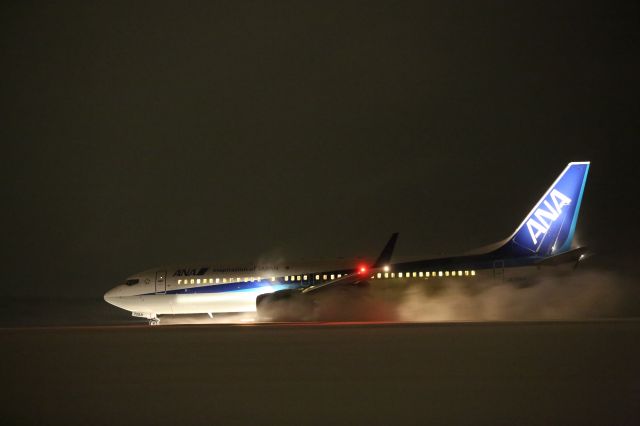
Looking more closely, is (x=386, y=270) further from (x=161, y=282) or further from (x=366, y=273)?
(x=161, y=282)

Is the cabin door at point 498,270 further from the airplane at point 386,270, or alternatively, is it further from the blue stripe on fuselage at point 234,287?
the blue stripe on fuselage at point 234,287

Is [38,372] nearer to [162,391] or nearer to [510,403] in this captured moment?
[162,391]

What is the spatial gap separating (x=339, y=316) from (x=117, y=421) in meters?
20.2

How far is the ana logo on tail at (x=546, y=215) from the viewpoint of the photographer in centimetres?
2664

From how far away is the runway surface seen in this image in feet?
22.9

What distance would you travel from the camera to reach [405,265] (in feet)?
89.6

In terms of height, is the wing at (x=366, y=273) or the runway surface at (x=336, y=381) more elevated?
the wing at (x=366, y=273)

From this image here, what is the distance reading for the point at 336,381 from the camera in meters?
8.45

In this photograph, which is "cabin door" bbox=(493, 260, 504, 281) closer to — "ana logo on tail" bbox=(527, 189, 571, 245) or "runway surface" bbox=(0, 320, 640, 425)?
"ana logo on tail" bbox=(527, 189, 571, 245)

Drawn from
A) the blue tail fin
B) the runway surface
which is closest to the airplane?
the blue tail fin

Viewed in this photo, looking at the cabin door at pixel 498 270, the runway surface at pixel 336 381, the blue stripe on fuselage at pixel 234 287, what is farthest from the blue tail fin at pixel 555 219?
the runway surface at pixel 336 381

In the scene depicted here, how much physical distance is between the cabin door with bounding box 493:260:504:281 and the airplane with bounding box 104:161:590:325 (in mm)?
38

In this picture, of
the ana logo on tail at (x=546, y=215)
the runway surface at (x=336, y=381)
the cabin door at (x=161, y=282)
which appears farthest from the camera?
the cabin door at (x=161, y=282)

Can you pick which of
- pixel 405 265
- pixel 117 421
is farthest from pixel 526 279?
pixel 117 421
